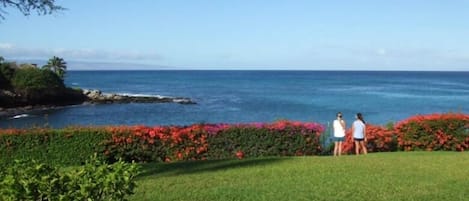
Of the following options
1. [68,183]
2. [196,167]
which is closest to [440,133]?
[196,167]

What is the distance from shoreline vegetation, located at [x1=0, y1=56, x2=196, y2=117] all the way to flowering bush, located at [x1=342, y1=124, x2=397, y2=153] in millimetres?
52979

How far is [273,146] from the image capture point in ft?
59.5

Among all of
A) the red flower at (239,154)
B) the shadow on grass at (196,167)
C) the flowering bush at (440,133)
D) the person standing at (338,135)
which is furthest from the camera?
the flowering bush at (440,133)

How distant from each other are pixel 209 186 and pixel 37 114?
188ft

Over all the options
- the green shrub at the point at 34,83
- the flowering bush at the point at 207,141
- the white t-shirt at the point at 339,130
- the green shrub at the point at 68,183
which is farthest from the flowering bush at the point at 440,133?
the green shrub at the point at 34,83

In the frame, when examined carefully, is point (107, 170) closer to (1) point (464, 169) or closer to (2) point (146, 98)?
(1) point (464, 169)

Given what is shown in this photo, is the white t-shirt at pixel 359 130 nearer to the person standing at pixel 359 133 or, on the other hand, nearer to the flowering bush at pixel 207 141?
the person standing at pixel 359 133

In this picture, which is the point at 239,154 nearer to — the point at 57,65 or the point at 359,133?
the point at 359,133

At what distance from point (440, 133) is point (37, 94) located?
6224 cm

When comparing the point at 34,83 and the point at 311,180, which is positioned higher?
the point at 311,180

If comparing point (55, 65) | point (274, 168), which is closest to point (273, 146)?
point (274, 168)

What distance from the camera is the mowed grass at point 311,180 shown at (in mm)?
9633

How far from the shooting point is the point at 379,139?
19750 millimetres

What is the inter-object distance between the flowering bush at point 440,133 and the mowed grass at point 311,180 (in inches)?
155
